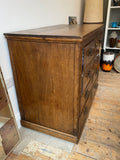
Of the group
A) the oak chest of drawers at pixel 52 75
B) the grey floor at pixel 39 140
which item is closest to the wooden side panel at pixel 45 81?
the oak chest of drawers at pixel 52 75

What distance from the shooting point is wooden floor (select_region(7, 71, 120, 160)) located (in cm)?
118

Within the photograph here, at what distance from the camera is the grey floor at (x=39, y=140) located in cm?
126

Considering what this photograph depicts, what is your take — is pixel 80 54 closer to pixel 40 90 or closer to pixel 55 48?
pixel 55 48

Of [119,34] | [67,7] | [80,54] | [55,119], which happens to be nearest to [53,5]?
[67,7]

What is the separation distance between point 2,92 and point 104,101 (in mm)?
1396

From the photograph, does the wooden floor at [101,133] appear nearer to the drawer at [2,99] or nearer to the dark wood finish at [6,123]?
the dark wood finish at [6,123]

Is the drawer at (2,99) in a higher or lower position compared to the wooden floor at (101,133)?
higher

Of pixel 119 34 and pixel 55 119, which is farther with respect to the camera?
pixel 119 34

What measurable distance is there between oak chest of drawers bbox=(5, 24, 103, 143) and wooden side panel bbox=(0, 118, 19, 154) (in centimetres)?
21

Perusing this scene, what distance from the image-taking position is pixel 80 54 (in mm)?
937

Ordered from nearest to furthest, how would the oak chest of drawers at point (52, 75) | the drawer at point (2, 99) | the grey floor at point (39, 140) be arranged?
the oak chest of drawers at point (52, 75) → the drawer at point (2, 99) → the grey floor at point (39, 140)

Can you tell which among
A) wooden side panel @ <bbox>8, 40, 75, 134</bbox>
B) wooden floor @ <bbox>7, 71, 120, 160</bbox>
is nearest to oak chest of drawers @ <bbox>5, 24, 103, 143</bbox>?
wooden side panel @ <bbox>8, 40, 75, 134</bbox>

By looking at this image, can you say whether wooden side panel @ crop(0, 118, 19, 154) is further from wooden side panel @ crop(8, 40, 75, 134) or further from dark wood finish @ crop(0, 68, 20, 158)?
wooden side panel @ crop(8, 40, 75, 134)

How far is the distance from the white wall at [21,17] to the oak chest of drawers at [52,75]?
58 mm
